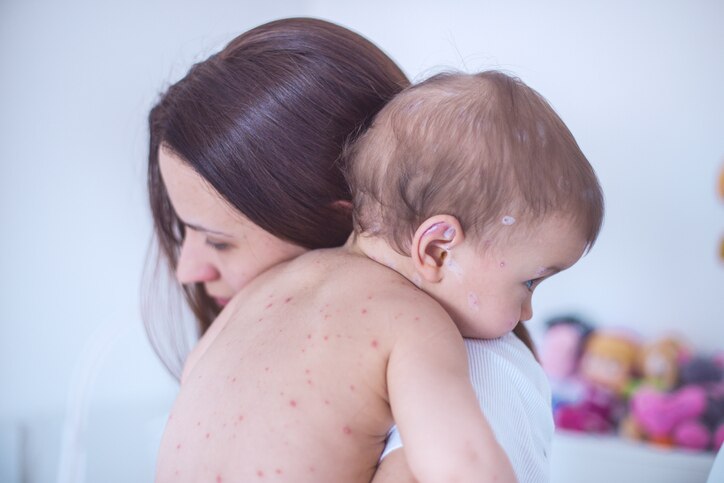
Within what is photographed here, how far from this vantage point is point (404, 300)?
31.0 inches

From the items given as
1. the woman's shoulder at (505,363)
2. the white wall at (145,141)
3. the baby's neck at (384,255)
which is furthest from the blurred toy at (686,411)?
the baby's neck at (384,255)

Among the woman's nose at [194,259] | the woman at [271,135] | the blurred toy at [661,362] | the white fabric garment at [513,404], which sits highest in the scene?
the woman at [271,135]

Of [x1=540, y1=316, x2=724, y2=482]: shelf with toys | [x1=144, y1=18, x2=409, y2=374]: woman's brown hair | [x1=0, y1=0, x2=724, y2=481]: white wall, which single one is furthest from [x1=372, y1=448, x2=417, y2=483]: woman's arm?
[x1=540, y1=316, x2=724, y2=482]: shelf with toys

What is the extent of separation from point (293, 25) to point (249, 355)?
1.73ft

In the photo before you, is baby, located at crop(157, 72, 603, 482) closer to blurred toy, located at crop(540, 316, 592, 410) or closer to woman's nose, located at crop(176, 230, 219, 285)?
woman's nose, located at crop(176, 230, 219, 285)

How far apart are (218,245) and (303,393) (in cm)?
40

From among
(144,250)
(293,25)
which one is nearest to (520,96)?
(293,25)

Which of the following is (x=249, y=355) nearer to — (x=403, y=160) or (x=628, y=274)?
(x=403, y=160)

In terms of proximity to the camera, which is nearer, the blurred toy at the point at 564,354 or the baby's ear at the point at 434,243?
the baby's ear at the point at 434,243

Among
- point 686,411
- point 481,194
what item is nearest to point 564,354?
point 686,411

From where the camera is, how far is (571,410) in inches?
80.0

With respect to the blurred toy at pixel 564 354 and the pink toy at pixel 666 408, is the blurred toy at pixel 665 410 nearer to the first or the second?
the pink toy at pixel 666 408

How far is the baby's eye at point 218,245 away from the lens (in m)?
1.07

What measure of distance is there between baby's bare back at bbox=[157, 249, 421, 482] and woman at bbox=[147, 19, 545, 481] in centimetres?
21
